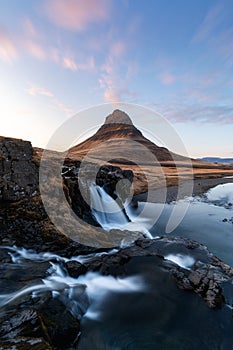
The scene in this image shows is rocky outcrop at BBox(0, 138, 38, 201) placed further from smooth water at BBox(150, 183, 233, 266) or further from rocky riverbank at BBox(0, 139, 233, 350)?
smooth water at BBox(150, 183, 233, 266)

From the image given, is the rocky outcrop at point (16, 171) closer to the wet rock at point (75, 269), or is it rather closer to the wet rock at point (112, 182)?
the wet rock at point (75, 269)

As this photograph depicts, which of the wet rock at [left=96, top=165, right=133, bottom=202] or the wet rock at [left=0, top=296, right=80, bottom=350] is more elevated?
the wet rock at [left=96, top=165, right=133, bottom=202]

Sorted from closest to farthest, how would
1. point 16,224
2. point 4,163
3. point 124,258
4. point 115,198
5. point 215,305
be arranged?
point 215,305 → point 124,258 → point 16,224 → point 4,163 → point 115,198

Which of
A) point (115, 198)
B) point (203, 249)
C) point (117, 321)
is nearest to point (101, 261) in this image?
point (117, 321)

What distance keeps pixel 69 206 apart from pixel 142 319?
1095cm

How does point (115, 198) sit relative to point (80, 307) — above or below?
above

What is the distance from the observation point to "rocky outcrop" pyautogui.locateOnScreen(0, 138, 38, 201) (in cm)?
1673

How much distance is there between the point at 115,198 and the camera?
100 ft

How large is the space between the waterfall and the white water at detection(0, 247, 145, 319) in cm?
925

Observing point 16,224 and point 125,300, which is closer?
point 125,300

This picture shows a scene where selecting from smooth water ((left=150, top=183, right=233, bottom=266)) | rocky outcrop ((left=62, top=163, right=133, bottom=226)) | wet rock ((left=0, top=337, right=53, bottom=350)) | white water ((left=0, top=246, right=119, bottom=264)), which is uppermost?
rocky outcrop ((left=62, top=163, right=133, bottom=226))

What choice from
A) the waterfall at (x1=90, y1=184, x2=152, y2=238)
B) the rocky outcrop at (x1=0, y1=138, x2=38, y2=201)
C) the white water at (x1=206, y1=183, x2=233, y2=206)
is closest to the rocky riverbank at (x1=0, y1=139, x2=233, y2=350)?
the rocky outcrop at (x1=0, y1=138, x2=38, y2=201)

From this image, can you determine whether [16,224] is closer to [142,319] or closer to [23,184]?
[23,184]

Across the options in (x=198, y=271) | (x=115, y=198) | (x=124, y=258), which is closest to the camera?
(x=198, y=271)
